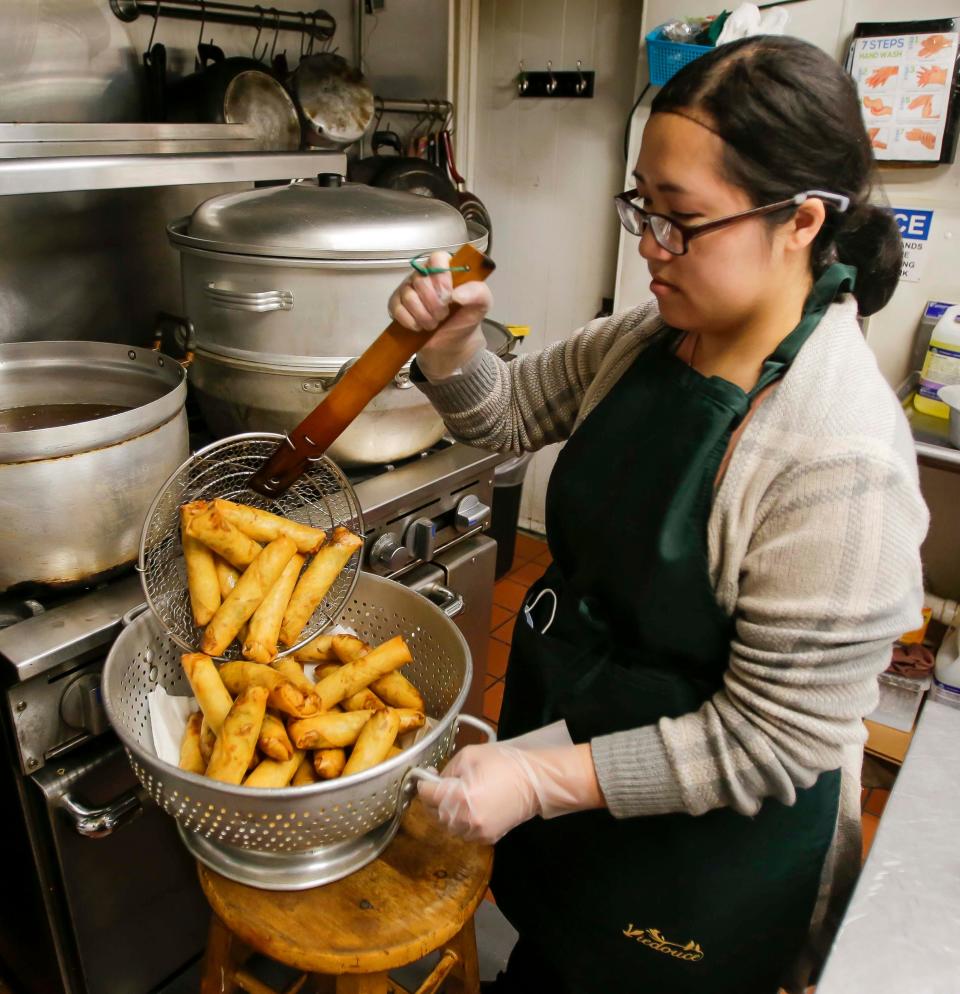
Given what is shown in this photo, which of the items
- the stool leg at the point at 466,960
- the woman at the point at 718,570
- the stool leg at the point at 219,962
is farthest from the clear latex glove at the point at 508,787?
the stool leg at the point at 219,962

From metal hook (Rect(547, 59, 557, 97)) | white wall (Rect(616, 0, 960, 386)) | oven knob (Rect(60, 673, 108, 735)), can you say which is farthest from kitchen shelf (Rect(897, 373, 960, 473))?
oven knob (Rect(60, 673, 108, 735))

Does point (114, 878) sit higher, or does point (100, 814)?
point (100, 814)

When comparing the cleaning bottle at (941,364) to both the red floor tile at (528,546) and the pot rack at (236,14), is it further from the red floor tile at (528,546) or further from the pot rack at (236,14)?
the pot rack at (236,14)

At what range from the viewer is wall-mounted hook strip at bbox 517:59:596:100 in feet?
8.96

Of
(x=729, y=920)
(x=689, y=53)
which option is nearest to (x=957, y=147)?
(x=689, y=53)

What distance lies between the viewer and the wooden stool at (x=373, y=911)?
872mm

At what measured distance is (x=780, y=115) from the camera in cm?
78

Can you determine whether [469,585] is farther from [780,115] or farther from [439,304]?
[780,115]

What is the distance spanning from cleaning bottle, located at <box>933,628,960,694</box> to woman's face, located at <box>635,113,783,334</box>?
175 cm

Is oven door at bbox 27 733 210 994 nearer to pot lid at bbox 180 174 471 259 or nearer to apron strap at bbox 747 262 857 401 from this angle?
pot lid at bbox 180 174 471 259

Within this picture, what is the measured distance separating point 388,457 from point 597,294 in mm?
1705

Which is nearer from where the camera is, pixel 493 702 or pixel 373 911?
pixel 373 911

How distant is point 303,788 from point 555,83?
2.65 metres

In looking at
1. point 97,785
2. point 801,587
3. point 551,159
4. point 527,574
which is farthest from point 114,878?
point 551,159
